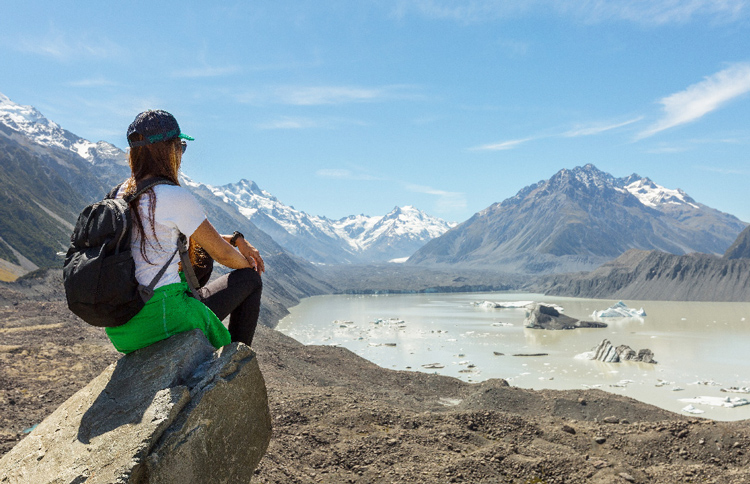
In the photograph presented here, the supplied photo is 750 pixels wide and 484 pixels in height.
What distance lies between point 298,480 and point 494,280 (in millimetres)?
141681

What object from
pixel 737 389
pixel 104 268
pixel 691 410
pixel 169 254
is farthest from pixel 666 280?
pixel 104 268

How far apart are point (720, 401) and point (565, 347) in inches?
664

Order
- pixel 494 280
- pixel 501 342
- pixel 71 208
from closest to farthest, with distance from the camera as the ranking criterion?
pixel 501 342
pixel 71 208
pixel 494 280

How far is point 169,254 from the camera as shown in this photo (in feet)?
10.1

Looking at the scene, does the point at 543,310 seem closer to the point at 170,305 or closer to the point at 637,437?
the point at 637,437

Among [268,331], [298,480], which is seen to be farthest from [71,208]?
[298,480]

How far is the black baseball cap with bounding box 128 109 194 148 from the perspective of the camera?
3178 millimetres

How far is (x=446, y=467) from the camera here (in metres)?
6.61

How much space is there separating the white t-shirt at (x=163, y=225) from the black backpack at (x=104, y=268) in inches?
2.8

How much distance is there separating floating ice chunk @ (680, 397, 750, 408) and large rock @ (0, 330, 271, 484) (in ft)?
79.0

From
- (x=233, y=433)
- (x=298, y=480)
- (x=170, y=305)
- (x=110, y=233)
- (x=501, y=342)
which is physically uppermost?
(x=110, y=233)

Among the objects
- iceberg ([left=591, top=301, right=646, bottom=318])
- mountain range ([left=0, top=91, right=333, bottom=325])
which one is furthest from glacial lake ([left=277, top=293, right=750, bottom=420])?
mountain range ([left=0, top=91, right=333, bottom=325])

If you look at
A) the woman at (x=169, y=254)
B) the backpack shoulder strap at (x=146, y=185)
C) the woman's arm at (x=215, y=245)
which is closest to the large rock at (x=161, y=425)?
the woman at (x=169, y=254)

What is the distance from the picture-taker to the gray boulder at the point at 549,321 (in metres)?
50.0
